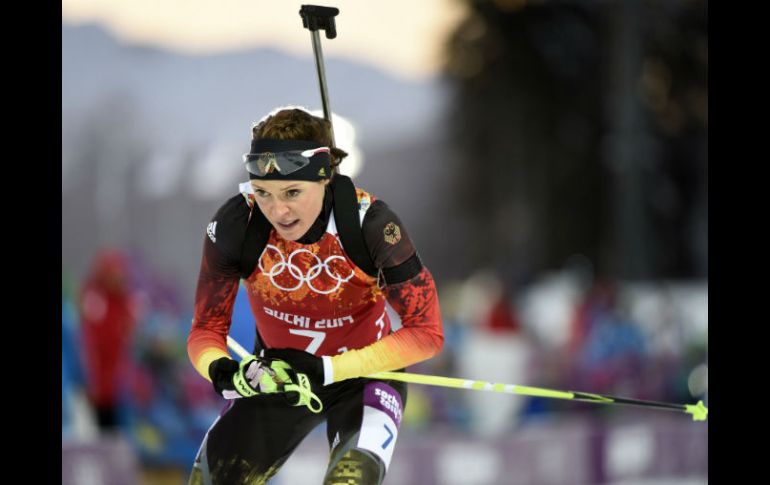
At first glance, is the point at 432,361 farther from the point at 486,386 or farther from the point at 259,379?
the point at 259,379

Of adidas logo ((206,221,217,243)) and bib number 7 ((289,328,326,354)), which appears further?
bib number 7 ((289,328,326,354))

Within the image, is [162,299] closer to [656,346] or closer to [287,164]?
[656,346]

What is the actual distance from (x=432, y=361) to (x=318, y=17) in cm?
731

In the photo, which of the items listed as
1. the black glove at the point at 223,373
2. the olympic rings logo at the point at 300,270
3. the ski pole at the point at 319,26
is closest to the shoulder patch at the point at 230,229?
the olympic rings logo at the point at 300,270

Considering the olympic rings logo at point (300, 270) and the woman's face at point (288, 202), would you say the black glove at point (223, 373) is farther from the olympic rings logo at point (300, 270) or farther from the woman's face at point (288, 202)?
the woman's face at point (288, 202)

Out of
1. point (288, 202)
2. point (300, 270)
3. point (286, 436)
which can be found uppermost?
point (288, 202)

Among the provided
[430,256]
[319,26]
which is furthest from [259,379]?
[430,256]

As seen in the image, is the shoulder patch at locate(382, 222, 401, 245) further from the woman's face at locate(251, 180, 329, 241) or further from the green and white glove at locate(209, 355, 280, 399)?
the green and white glove at locate(209, 355, 280, 399)

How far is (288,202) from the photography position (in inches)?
179

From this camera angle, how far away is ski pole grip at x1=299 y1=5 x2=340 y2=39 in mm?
5039

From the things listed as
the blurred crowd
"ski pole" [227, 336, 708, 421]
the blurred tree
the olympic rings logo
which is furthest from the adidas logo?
the blurred tree

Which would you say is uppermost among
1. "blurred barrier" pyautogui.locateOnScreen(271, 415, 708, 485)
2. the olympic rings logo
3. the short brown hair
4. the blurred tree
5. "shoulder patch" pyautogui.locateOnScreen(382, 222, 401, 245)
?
the blurred tree
